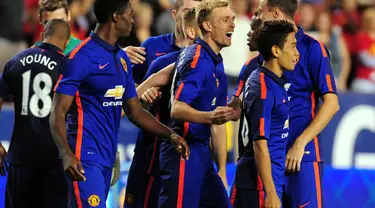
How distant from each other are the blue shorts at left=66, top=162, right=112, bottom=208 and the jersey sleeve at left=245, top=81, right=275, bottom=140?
1.14 metres

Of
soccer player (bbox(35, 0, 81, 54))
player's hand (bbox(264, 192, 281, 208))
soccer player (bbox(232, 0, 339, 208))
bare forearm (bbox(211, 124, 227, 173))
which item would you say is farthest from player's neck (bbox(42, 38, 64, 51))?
player's hand (bbox(264, 192, 281, 208))

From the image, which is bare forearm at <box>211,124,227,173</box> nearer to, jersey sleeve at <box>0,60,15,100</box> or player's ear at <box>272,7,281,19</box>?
player's ear at <box>272,7,281,19</box>

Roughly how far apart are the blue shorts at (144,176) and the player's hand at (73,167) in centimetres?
127

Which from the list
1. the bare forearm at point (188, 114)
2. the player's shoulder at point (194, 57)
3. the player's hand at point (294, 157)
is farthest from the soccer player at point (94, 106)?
the player's hand at point (294, 157)

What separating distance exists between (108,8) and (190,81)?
0.80 m

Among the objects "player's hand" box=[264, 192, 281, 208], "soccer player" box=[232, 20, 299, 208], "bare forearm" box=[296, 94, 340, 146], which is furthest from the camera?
"bare forearm" box=[296, 94, 340, 146]

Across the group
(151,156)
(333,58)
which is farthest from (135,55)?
(333,58)

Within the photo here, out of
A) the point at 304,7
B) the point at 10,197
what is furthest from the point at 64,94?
the point at 304,7

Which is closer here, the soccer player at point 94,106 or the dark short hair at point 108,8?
the soccer player at point 94,106

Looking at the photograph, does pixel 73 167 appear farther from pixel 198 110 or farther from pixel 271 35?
pixel 271 35

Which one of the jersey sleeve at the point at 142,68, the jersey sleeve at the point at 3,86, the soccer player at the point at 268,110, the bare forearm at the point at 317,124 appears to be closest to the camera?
the soccer player at the point at 268,110

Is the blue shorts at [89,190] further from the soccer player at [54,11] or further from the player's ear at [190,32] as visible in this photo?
the soccer player at [54,11]

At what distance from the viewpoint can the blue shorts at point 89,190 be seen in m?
6.76

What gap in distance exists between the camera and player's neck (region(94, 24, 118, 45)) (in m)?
7.04
